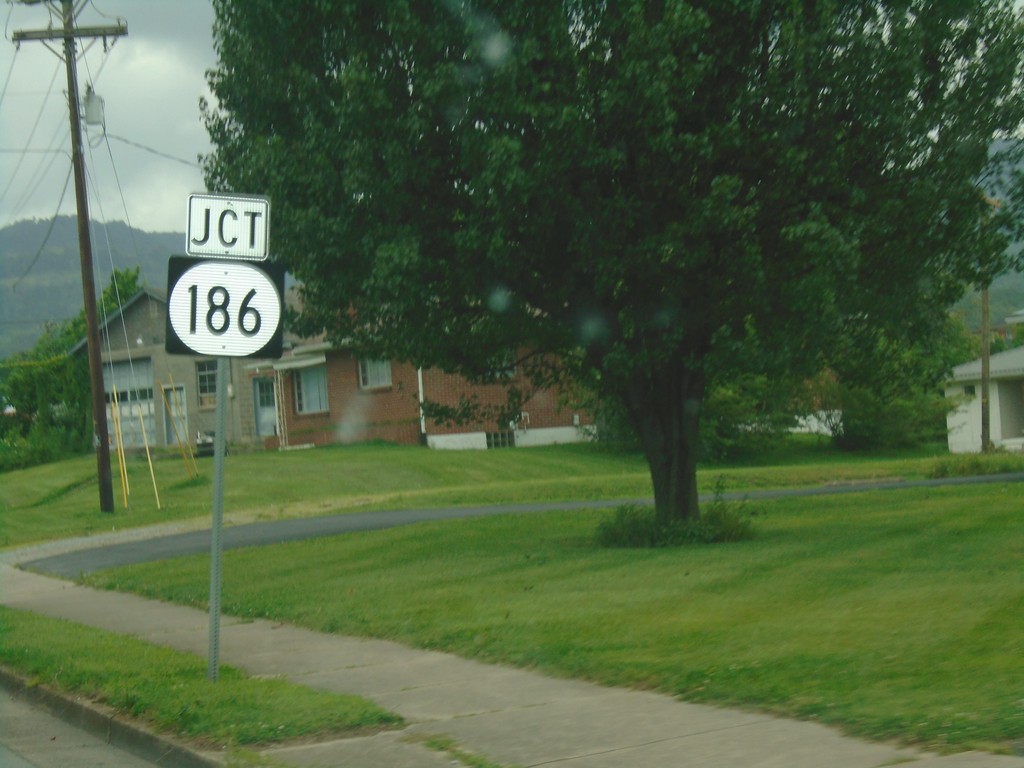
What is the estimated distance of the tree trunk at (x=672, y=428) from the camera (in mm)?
15750

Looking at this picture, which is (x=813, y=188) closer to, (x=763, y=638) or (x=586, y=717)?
(x=763, y=638)

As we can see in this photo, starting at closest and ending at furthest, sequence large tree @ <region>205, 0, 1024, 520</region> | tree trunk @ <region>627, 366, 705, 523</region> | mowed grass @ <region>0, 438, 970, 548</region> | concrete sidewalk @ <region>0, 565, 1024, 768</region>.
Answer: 1. concrete sidewalk @ <region>0, 565, 1024, 768</region>
2. large tree @ <region>205, 0, 1024, 520</region>
3. tree trunk @ <region>627, 366, 705, 523</region>
4. mowed grass @ <region>0, 438, 970, 548</region>

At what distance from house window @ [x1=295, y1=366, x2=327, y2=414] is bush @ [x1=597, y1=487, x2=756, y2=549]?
93.2 ft

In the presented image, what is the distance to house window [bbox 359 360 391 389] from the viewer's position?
41.3 m

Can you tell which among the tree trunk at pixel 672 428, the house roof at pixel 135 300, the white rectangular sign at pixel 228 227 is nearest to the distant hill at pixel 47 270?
the house roof at pixel 135 300

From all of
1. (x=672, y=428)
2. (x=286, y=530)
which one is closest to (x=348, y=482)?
(x=286, y=530)

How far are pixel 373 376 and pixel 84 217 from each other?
1556 centimetres

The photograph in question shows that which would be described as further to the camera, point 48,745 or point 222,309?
point 222,309

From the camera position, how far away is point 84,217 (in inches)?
1079

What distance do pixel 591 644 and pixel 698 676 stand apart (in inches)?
58.7

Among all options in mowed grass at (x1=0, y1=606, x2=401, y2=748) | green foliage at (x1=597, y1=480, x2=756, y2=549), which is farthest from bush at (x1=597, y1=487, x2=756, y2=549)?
mowed grass at (x1=0, y1=606, x2=401, y2=748)

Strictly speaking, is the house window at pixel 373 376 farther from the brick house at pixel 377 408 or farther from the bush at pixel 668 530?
the bush at pixel 668 530

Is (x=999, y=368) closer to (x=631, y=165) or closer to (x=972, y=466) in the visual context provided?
(x=972, y=466)

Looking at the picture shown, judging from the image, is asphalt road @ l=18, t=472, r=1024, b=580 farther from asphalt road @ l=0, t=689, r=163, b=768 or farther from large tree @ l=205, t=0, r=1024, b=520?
asphalt road @ l=0, t=689, r=163, b=768
